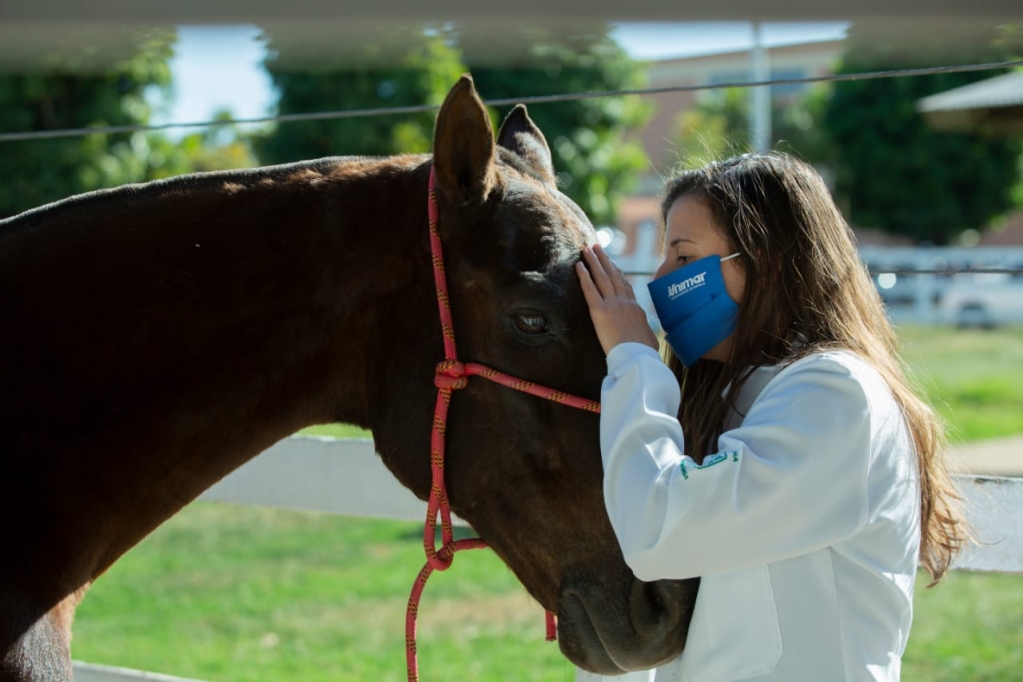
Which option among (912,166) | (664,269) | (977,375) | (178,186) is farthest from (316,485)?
(912,166)

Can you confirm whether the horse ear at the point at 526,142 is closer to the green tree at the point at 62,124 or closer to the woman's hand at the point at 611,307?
the woman's hand at the point at 611,307

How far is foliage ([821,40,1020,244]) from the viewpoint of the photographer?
23359 millimetres

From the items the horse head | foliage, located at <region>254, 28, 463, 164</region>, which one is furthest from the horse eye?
foliage, located at <region>254, 28, 463, 164</region>

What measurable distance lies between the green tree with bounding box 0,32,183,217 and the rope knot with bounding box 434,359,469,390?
8282 millimetres

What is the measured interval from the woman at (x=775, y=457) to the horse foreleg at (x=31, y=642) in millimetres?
1000

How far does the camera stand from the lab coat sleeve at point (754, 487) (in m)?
1.52

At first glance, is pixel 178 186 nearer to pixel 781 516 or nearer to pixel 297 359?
pixel 297 359

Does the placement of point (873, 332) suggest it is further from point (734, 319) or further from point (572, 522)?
point (572, 522)

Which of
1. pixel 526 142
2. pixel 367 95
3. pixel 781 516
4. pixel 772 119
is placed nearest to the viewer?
pixel 781 516

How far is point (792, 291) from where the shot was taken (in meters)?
1.83

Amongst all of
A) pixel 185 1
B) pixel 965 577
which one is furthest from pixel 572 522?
pixel 965 577

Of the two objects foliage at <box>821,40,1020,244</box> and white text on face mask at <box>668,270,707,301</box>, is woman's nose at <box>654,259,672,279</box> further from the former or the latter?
foliage at <box>821,40,1020,244</box>

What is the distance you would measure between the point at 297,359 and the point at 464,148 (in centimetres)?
52

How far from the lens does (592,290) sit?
173cm
